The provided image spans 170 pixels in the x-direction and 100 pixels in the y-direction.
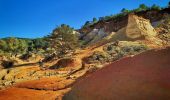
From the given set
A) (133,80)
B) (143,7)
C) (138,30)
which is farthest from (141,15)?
(133,80)

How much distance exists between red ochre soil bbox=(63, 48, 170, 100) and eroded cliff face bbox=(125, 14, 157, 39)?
1925 centimetres

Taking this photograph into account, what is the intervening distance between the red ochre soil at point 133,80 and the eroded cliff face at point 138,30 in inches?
758

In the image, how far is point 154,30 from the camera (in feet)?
104

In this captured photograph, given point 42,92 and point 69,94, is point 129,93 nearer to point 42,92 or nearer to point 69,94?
point 69,94

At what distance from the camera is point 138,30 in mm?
30031

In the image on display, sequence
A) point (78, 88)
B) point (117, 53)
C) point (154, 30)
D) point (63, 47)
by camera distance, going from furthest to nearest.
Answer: point (63, 47)
point (154, 30)
point (117, 53)
point (78, 88)

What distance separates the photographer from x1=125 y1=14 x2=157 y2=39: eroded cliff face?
96.7 feet

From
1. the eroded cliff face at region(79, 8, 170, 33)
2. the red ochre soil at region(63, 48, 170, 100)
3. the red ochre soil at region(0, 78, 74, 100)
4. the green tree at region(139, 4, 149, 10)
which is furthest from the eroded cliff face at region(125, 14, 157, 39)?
the green tree at region(139, 4, 149, 10)

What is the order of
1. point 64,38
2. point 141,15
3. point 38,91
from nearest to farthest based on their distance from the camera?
point 38,91 < point 64,38 < point 141,15

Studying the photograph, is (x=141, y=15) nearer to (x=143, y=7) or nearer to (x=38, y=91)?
(x=143, y=7)

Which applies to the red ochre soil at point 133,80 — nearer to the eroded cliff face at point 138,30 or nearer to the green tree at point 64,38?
the eroded cliff face at point 138,30

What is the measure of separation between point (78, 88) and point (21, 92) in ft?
13.1

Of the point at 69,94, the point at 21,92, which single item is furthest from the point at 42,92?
the point at 69,94

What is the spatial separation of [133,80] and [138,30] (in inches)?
863
